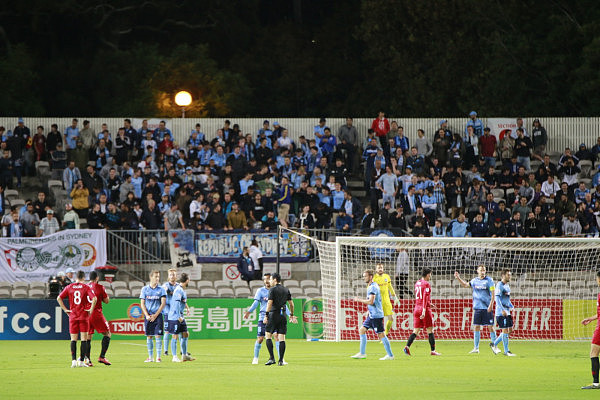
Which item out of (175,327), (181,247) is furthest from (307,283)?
(175,327)

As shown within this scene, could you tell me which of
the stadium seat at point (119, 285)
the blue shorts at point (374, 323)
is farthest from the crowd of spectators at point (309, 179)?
the blue shorts at point (374, 323)

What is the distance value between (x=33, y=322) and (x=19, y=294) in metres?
2.97

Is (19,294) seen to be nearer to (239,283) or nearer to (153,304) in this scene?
(239,283)

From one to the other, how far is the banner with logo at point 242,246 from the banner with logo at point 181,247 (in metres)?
0.21

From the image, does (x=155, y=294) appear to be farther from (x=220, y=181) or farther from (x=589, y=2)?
(x=589, y=2)

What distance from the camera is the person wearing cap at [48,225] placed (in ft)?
105

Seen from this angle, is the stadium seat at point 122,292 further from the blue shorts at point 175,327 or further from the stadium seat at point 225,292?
the blue shorts at point 175,327

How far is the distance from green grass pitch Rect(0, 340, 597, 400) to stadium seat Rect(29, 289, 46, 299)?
254 inches

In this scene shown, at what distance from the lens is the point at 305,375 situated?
59.8 ft

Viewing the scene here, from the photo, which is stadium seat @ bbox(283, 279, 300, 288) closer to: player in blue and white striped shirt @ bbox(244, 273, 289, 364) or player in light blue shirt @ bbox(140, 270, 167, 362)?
player in light blue shirt @ bbox(140, 270, 167, 362)

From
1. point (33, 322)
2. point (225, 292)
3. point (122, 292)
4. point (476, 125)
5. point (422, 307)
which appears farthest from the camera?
point (476, 125)

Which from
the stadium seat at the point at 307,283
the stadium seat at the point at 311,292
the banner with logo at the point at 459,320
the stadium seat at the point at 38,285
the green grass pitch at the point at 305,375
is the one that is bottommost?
the green grass pitch at the point at 305,375

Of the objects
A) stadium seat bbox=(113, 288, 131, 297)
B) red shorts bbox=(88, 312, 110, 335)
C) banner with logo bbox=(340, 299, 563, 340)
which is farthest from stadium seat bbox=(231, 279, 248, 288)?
red shorts bbox=(88, 312, 110, 335)

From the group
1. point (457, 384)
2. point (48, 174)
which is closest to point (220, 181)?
point (48, 174)
